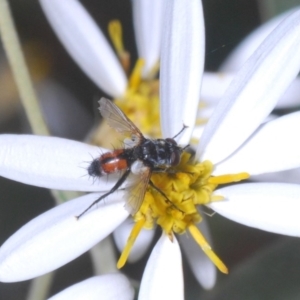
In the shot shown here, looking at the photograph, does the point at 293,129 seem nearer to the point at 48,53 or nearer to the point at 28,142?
the point at 28,142

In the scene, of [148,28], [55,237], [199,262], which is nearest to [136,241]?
[199,262]

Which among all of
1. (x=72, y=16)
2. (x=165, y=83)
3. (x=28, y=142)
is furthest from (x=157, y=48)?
(x=28, y=142)

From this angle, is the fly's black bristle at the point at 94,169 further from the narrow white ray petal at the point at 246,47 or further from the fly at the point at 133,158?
the narrow white ray petal at the point at 246,47

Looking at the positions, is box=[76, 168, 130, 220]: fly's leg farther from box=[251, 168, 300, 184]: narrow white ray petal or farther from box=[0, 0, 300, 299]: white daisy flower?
box=[251, 168, 300, 184]: narrow white ray petal

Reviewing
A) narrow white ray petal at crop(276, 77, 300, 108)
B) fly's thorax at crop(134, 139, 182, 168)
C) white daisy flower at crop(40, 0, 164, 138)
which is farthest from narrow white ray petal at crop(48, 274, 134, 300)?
narrow white ray petal at crop(276, 77, 300, 108)

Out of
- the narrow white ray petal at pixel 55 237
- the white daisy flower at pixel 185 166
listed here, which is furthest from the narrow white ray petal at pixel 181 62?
the narrow white ray petal at pixel 55 237

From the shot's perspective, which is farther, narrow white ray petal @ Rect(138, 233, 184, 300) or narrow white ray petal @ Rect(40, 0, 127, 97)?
narrow white ray petal @ Rect(40, 0, 127, 97)
